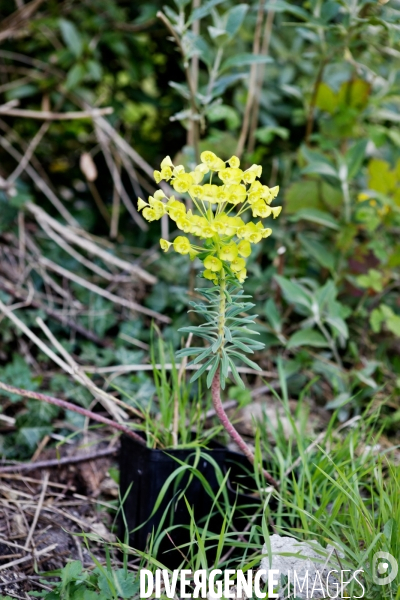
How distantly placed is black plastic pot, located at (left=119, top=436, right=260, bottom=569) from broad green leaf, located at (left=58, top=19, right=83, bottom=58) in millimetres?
1487

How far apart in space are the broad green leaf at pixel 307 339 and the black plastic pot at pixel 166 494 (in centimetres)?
48

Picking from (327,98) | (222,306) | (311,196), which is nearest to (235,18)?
(327,98)

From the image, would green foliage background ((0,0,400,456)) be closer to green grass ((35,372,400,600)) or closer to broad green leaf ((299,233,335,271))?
broad green leaf ((299,233,335,271))

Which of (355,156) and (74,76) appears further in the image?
(74,76)

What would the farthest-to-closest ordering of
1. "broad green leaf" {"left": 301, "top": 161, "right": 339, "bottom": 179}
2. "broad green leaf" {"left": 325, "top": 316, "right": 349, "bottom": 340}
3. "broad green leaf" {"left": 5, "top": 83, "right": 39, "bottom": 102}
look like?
1. "broad green leaf" {"left": 5, "top": 83, "right": 39, "bottom": 102}
2. "broad green leaf" {"left": 301, "top": 161, "right": 339, "bottom": 179}
3. "broad green leaf" {"left": 325, "top": 316, "right": 349, "bottom": 340}

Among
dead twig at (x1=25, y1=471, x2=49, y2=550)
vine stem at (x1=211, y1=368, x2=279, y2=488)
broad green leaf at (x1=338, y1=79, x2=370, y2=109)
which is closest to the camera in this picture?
vine stem at (x1=211, y1=368, x2=279, y2=488)

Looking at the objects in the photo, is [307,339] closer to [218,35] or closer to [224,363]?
[224,363]

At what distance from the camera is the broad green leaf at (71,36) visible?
2225 millimetres

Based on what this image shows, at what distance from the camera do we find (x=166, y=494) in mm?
1389

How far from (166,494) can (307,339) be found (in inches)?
26.9

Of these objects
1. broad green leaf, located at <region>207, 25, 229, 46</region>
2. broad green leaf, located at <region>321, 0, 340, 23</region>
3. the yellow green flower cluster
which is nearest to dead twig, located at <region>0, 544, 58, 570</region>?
the yellow green flower cluster

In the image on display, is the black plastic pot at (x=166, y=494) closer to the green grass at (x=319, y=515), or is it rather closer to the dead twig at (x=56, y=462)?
the green grass at (x=319, y=515)

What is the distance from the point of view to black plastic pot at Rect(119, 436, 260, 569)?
1361 mm

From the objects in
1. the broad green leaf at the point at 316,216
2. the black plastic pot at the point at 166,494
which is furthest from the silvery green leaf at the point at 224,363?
the broad green leaf at the point at 316,216
